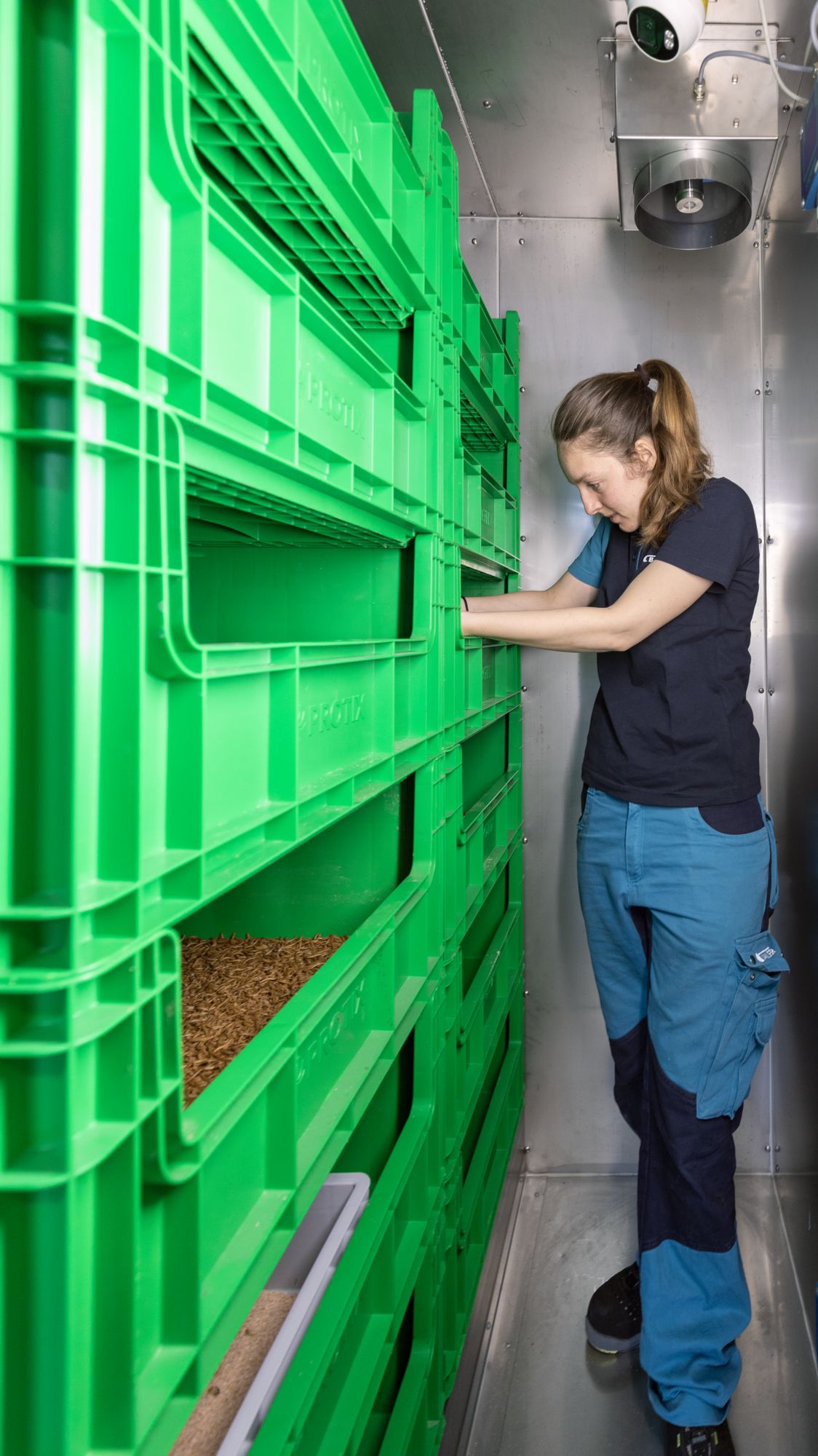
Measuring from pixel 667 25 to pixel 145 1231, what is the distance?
1.86 m

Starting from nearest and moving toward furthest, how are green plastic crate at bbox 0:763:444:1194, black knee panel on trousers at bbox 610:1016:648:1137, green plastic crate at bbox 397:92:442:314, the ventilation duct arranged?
green plastic crate at bbox 0:763:444:1194
green plastic crate at bbox 397:92:442:314
the ventilation duct
black knee panel on trousers at bbox 610:1016:648:1137

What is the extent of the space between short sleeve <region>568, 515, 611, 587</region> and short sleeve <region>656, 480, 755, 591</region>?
0.32 meters

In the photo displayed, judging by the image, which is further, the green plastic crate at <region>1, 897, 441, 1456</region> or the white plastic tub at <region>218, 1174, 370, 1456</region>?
the white plastic tub at <region>218, 1174, 370, 1456</region>

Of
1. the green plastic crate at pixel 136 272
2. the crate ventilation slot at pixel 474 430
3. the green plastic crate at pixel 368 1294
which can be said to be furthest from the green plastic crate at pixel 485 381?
the green plastic crate at pixel 368 1294

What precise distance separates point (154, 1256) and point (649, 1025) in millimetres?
1465

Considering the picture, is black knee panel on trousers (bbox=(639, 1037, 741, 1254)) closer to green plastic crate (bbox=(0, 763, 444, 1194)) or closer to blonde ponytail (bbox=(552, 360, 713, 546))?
green plastic crate (bbox=(0, 763, 444, 1194))

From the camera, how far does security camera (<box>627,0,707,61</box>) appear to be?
5.25ft

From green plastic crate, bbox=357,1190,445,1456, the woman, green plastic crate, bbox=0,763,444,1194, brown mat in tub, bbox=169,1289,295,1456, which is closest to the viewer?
green plastic crate, bbox=0,763,444,1194

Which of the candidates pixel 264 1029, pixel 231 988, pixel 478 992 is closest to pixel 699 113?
pixel 478 992

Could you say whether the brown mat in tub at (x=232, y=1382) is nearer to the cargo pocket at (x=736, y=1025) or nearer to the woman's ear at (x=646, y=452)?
the cargo pocket at (x=736, y=1025)

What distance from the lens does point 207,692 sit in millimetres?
551

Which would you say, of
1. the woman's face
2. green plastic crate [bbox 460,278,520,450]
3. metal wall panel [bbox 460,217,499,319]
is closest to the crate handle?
the woman's face

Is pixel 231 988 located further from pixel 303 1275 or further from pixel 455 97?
pixel 455 97

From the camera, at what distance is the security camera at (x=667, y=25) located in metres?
1.60
